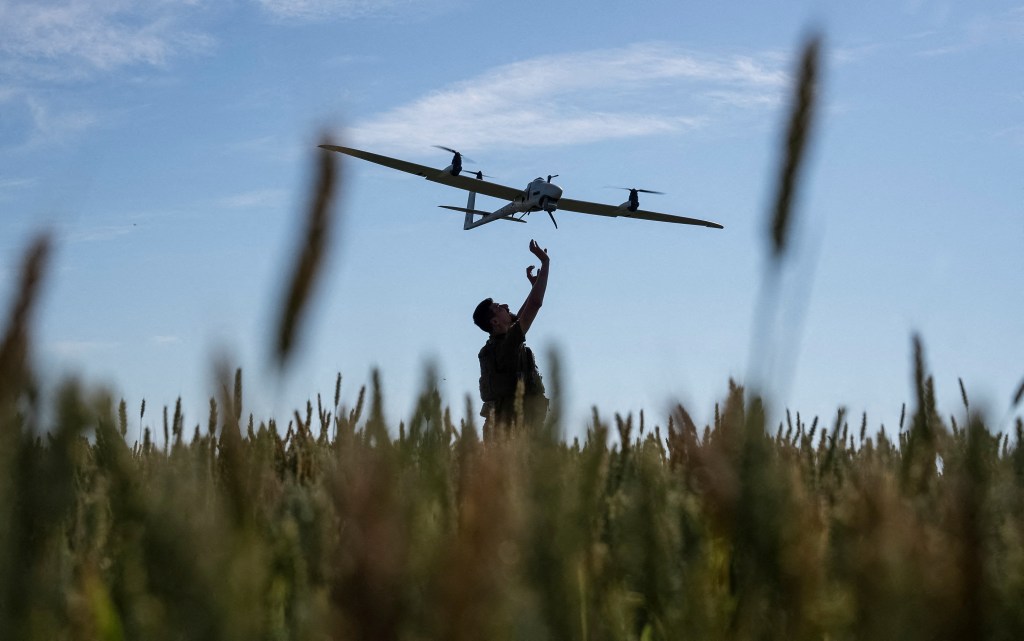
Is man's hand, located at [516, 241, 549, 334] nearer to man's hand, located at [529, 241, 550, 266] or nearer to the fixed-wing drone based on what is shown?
man's hand, located at [529, 241, 550, 266]

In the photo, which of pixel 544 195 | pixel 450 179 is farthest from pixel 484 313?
pixel 450 179

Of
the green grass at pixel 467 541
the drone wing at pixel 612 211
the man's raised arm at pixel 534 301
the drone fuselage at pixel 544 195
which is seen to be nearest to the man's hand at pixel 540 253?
the man's raised arm at pixel 534 301

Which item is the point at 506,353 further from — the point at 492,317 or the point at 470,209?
the point at 470,209

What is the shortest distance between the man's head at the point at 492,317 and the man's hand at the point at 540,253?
759 millimetres

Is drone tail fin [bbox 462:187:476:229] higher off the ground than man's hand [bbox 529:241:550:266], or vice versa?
drone tail fin [bbox 462:187:476:229]

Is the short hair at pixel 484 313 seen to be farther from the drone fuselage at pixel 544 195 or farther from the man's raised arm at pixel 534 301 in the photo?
the drone fuselage at pixel 544 195

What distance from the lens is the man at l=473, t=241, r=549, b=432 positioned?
1027 centimetres

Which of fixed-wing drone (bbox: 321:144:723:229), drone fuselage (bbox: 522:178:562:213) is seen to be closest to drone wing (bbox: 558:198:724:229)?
fixed-wing drone (bbox: 321:144:723:229)

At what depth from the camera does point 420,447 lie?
123 centimetres

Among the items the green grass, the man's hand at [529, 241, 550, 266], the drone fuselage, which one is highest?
the drone fuselage

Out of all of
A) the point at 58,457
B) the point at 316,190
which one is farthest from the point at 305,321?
the point at 58,457

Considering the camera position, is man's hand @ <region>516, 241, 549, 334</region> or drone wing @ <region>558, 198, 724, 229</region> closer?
man's hand @ <region>516, 241, 549, 334</region>

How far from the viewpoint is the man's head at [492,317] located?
11.5 metres

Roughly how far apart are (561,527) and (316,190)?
0.43 metres
